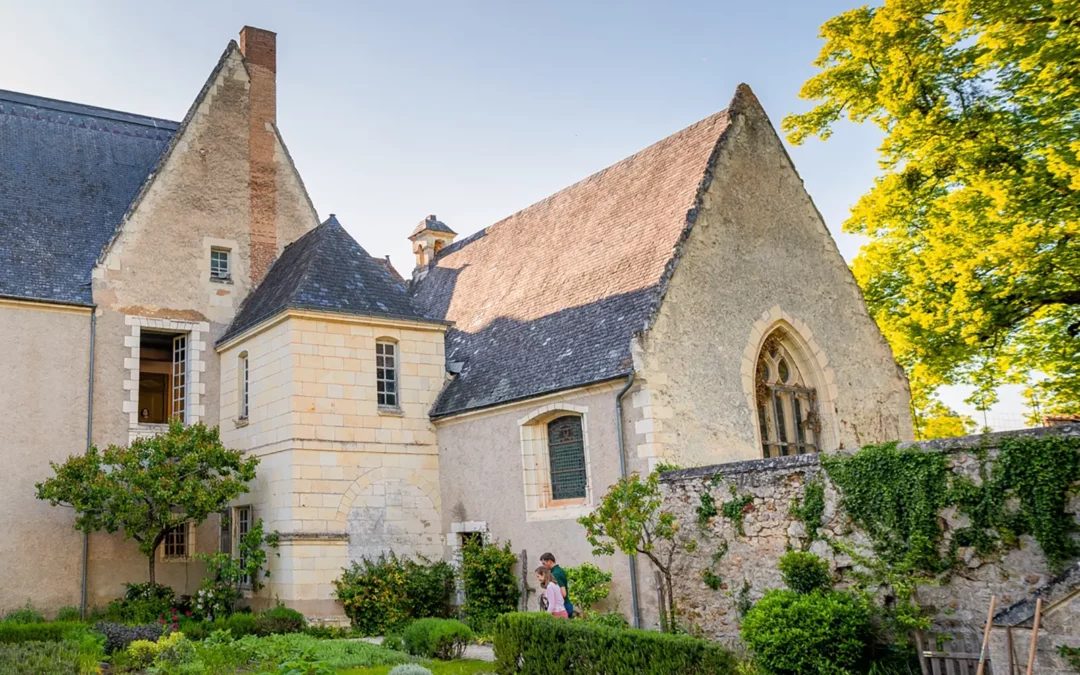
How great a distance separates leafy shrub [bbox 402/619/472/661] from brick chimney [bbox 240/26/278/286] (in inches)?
364

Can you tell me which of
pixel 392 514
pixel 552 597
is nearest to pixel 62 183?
pixel 392 514

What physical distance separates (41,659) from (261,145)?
12.3m

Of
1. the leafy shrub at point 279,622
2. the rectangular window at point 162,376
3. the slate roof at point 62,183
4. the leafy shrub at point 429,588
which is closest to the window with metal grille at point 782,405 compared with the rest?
the leafy shrub at point 429,588

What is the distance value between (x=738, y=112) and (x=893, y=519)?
9068mm

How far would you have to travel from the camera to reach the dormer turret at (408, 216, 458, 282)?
25000 mm

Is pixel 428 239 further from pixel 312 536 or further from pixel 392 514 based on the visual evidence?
pixel 312 536

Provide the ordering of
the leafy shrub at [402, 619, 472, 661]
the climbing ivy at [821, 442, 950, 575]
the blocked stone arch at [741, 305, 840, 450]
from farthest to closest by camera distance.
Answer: the blocked stone arch at [741, 305, 840, 450]
the leafy shrub at [402, 619, 472, 661]
the climbing ivy at [821, 442, 950, 575]

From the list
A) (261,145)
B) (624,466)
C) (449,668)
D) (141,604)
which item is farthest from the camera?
(261,145)

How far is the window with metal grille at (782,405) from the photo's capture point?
15.9 metres

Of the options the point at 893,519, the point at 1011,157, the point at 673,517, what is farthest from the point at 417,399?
the point at 1011,157

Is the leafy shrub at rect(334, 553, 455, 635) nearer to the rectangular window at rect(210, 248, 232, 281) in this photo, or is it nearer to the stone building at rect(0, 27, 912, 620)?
the stone building at rect(0, 27, 912, 620)

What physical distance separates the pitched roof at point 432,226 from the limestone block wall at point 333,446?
7.85 metres

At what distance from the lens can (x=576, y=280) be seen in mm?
17047

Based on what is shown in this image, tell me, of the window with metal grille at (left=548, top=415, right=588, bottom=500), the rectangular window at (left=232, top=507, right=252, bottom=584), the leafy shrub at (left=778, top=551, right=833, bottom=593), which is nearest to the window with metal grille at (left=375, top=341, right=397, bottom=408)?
the rectangular window at (left=232, top=507, right=252, bottom=584)
